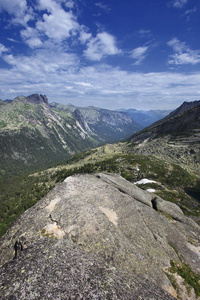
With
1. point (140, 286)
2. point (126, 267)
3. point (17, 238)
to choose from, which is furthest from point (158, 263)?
point (17, 238)

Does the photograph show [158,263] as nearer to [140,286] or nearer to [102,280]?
[140,286]

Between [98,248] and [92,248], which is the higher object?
[92,248]

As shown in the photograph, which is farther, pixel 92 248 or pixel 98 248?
pixel 98 248

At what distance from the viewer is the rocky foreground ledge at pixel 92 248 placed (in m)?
13.0

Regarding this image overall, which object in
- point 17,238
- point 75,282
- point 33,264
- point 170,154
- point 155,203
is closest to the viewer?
point 75,282

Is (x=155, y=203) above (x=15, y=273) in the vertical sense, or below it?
below

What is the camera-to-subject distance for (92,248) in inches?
764

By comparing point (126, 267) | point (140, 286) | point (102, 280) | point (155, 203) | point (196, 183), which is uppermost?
point (102, 280)

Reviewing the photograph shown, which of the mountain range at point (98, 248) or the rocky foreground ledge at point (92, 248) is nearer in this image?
the rocky foreground ledge at point (92, 248)

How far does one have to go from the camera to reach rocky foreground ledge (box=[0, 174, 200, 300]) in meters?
13.0

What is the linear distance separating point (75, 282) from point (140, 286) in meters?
7.40

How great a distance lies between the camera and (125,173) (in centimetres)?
11512

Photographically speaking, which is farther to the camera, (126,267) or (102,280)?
(126,267)

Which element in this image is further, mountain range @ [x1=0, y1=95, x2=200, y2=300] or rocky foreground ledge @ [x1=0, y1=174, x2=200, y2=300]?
mountain range @ [x1=0, y1=95, x2=200, y2=300]
